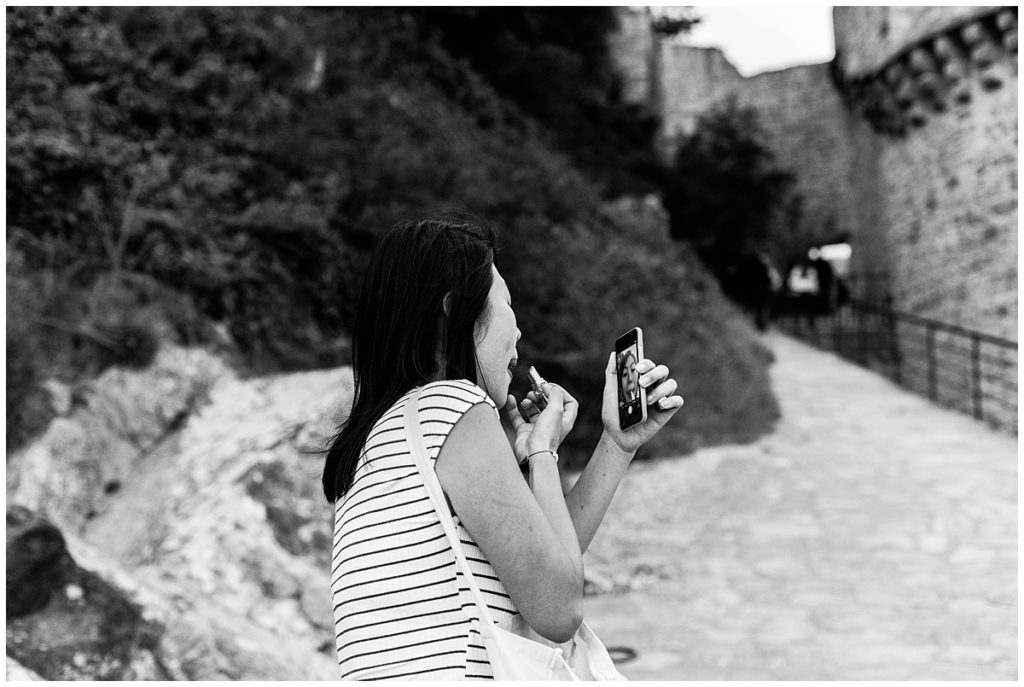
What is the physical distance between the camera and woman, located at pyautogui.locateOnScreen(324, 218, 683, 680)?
4.78ft

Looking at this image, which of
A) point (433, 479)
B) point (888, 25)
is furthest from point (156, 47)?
point (888, 25)

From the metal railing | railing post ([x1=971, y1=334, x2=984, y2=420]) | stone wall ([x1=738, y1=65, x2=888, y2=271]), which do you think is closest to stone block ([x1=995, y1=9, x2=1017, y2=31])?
the metal railing

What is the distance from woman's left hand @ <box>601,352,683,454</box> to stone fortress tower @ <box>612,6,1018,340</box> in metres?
11.3

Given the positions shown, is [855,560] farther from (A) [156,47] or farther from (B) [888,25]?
(B) [888,25]

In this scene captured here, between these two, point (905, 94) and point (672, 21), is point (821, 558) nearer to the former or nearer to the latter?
point (905, 94)

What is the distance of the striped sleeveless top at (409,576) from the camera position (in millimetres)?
1474

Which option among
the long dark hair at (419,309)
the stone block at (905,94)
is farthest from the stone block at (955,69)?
the long dark hair at (419,309)

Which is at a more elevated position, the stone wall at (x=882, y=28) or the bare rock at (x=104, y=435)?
the stone wall at (x=882, y=28)

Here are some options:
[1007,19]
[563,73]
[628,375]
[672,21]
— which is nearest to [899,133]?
[1007,19]

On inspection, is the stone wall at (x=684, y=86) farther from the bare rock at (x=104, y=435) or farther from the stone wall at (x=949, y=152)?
the bare rock at (x=104, y=435)

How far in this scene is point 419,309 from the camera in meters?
1.61

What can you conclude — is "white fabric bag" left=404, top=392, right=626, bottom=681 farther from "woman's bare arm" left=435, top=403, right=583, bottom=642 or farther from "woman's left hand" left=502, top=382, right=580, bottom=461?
"woman's left hand" left=502, top=382, right=580, bottom=461

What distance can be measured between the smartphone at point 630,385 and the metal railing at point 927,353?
388 inches

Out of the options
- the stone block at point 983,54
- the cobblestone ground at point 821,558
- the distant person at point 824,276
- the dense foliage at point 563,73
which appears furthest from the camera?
the distant person at point 824,276
